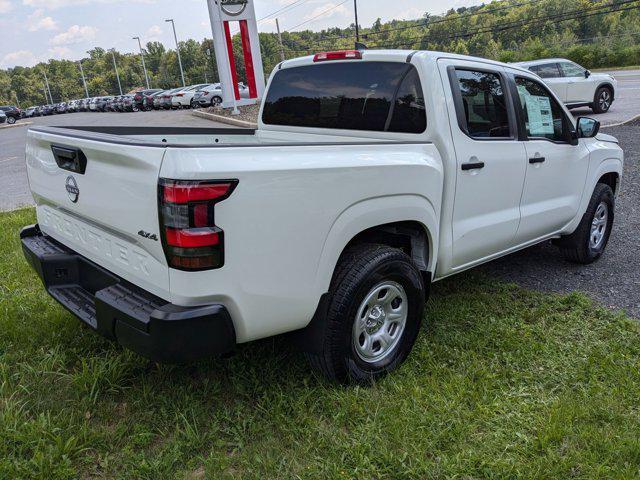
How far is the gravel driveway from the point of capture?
168 inches

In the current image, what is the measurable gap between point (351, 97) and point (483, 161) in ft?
3.27

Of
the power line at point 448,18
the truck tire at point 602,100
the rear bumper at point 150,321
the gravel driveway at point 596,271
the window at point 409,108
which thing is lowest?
the gravel driveway at point 596,271

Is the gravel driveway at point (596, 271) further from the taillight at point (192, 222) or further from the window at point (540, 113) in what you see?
the taillight at point (192, 222)

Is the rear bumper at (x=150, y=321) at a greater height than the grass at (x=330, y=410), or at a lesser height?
greater

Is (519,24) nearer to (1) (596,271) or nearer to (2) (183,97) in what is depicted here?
(2) (183,97)

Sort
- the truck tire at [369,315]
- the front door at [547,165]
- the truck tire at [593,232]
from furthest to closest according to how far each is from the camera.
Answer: the truck tire at [593,232]
the front door at [547,165]
the truck tire at [369,315]

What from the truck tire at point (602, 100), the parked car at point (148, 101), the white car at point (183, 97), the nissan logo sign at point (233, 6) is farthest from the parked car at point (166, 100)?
the truck tire at point (602, 100)

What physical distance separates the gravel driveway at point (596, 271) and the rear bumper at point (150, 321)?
3.24 m

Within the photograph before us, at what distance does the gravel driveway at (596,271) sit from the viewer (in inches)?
168

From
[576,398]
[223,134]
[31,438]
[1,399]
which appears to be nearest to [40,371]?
[1,399]

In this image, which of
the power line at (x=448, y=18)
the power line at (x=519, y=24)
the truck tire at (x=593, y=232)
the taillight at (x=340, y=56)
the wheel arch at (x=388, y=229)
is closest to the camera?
the wheel arch at (x=388, y=229)

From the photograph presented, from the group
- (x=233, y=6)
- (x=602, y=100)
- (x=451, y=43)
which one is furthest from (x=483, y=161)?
(x=451, y=43)

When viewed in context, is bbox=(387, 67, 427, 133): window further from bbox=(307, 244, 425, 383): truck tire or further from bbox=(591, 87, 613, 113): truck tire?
bbox=(591, 87, 613, 113): truck tire

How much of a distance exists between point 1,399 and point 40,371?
0.25 m
